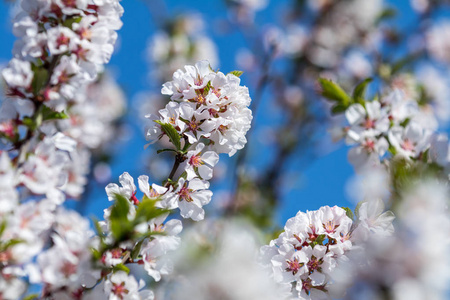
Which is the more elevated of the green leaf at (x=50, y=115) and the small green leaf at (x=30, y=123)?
the green leaf at (x=50, y=115)

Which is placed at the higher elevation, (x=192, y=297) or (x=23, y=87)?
(x=23, y=87)

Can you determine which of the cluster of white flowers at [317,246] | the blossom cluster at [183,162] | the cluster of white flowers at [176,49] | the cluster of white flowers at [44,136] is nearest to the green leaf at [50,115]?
the cluster of white flowers at [44,136]

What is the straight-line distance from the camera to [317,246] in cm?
165

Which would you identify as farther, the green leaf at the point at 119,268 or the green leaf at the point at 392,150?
the green leaf at the point at 392,150

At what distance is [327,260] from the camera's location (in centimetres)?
163

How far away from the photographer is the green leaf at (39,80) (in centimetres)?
154

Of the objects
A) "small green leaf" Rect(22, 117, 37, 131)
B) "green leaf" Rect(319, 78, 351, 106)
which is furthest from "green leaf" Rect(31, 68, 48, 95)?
"green leaf" Rect(319, 78, 351, 106)

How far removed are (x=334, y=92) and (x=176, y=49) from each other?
3.97 metres

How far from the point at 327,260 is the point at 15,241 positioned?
94 centimetres

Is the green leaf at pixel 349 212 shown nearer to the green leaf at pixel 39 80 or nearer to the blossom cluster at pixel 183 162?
the blossom cluster at pixel 183 162

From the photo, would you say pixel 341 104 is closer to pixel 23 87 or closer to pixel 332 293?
pixel 332 293

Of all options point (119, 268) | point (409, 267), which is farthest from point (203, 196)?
point (409, 267)

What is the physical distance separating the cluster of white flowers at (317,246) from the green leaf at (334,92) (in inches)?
34.1

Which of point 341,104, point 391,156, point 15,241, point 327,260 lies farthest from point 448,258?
point 341,104
